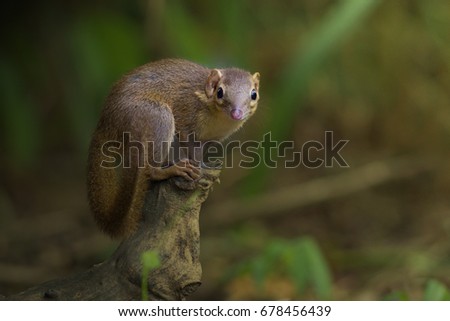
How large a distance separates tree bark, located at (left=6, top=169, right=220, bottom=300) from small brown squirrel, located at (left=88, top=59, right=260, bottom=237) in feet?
0.58

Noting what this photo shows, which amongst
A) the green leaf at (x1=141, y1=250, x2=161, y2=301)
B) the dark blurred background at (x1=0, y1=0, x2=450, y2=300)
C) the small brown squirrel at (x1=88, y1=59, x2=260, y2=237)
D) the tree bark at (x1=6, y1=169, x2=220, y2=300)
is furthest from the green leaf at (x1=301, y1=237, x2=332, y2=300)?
the dark blurred background at (x1=0, y1=0, x2=450, y2=300)

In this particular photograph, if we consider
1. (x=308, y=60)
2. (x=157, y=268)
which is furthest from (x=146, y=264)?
(x=308, y=60)

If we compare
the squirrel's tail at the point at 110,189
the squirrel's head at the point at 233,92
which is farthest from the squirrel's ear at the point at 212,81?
the squirrel's tail at the point at 110,189

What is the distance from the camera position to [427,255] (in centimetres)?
636

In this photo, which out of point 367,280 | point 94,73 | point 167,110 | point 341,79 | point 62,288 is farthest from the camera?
point 341,79

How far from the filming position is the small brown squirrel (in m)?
4.18

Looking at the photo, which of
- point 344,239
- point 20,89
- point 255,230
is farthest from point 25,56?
point 344,239

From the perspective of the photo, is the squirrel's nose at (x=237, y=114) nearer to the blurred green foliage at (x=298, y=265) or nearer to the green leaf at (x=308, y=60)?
the blurred green foliage at (x=298, y=265)

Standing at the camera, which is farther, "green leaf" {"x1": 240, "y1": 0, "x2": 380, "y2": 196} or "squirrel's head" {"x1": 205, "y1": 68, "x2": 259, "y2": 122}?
"green leaf" {"x1": 240, "y1": 0, "x2": 380, "y2": 196}

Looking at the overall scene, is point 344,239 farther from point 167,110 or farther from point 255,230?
point 167,110

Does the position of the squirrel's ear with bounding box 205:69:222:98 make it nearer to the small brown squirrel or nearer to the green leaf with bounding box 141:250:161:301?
the small brown squirrel

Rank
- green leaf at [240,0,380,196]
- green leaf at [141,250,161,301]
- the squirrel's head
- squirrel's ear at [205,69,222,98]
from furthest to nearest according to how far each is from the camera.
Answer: green leaf at [240,0,380,196] → squirrel's ear at [205,69,222,98] → the squirrel's head → green leaf at [141,250,161,301]

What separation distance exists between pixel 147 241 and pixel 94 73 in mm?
3675

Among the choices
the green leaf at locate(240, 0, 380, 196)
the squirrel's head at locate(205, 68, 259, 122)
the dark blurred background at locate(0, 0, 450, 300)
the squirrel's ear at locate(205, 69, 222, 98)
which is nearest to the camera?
the squirrel's head at locate(205, 68, 259, 122)
